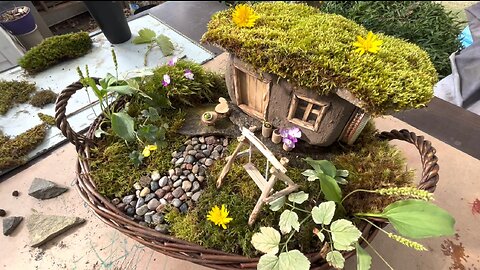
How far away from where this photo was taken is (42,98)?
128cm

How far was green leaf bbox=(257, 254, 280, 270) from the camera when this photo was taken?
24.1 inches

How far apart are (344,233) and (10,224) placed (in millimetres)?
970

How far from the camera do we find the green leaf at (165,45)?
146 centimetres

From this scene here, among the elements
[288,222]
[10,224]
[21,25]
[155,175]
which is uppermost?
[288,222]

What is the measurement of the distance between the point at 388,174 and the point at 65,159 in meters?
1.05

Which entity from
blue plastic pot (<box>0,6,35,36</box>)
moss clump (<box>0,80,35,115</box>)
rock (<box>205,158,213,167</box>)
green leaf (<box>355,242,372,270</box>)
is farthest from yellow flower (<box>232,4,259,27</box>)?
blue plastic pot (<box>0,6,35,36</box>)

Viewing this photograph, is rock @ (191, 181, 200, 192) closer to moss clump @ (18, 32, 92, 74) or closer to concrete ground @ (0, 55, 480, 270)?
concrete ground @ (0, 55, 480, 270)

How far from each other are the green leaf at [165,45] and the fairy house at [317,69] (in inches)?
27.9

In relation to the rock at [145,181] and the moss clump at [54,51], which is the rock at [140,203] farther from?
the moss clump at [54,51]

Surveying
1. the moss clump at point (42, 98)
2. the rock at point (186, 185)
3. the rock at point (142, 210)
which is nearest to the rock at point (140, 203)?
the rock at point (142, 210)

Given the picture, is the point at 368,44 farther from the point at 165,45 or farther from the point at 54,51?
the point at 54,51

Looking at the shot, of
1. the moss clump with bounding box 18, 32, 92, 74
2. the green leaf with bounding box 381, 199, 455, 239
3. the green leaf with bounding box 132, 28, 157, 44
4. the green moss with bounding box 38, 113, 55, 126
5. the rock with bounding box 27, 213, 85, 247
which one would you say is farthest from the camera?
the green leaf with bounding box 132, 28, 157, 44

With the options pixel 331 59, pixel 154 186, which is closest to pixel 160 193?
pixel 154 186

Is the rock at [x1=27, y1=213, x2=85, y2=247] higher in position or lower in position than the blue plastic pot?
lower
